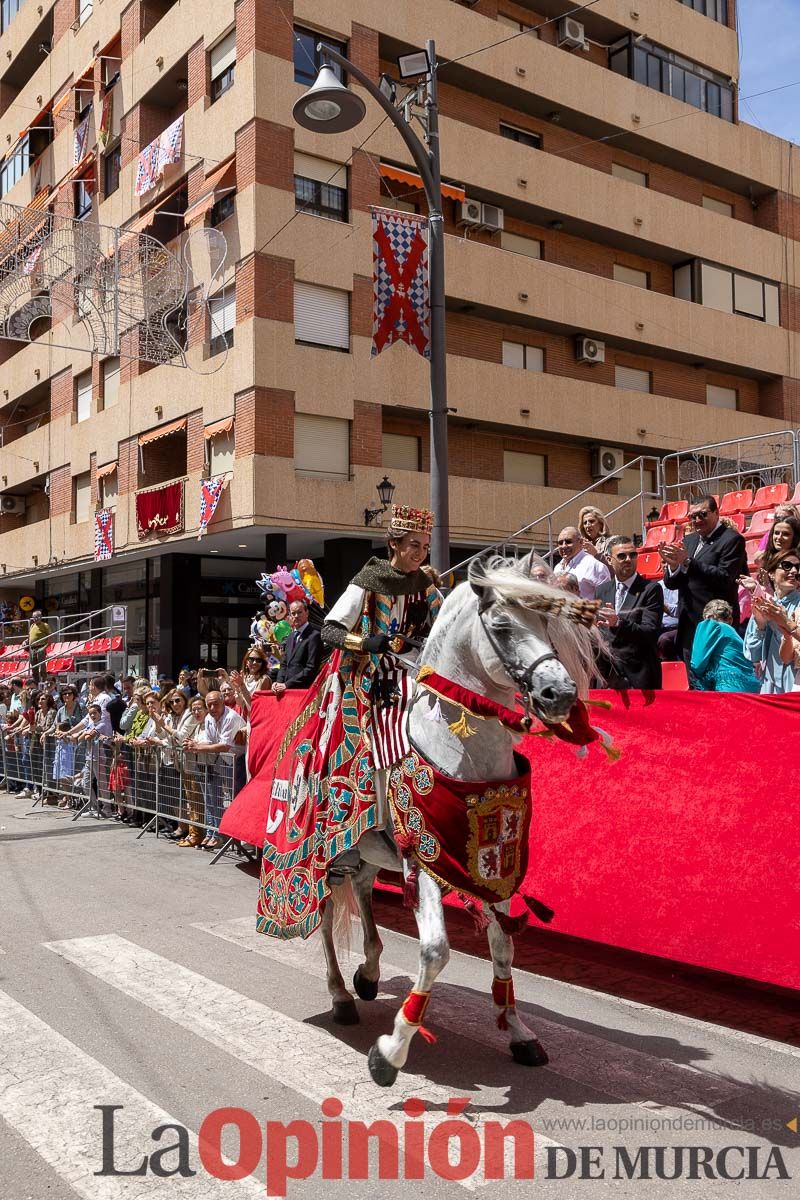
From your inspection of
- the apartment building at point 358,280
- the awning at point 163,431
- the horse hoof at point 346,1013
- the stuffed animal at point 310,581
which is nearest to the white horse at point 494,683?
the horse hoof at point 346,1013

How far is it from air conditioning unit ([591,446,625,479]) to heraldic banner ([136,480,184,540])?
39.2 feet

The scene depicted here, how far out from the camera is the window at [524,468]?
2869 centimetres

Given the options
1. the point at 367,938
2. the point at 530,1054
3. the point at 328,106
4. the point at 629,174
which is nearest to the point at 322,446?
the point at 328,106

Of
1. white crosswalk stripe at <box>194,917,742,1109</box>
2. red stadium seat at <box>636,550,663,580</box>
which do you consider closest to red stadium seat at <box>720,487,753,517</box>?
red stadium seat at <box>636,550,663,580</box>

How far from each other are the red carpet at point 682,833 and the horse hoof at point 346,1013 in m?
1.69

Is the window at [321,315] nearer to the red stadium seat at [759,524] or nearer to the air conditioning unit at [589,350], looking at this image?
the air conditioning unit at [589,350]

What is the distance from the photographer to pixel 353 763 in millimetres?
5215

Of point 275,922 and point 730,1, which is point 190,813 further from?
point 730,1

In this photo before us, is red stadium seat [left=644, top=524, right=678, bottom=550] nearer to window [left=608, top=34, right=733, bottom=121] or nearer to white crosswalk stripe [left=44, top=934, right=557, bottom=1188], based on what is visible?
white crosswalk stripe [left=44, top=934, right=557, bottom=1188]

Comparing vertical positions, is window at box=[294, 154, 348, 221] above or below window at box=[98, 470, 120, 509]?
above

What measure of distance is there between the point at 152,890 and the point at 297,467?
15834 millimetres

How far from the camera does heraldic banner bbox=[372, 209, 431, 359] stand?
528 inches

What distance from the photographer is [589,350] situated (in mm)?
29672

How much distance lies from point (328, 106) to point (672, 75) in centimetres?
2632
